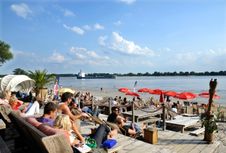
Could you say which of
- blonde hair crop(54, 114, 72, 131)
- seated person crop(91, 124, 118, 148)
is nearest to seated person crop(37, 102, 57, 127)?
blonde hair crop(54, 114, 72, 131)

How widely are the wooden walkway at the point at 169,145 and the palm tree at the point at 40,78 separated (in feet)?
31.7

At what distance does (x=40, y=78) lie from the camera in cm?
1673

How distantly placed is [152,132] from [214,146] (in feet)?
6.48

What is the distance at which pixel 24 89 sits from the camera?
18.8 m

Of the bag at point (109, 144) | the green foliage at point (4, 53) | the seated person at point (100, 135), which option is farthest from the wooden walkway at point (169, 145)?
the green foliage at point (4, 53)

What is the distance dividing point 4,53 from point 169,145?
138 feet

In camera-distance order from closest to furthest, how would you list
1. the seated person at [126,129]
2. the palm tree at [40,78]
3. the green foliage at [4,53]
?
the seated person at [126,129], the palm tree at [40,78], the green foliage at [4,53]

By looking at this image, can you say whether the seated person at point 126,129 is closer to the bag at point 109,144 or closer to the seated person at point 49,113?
the bag at point 109,144

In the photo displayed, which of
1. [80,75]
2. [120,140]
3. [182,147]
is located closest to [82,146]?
[120,140]

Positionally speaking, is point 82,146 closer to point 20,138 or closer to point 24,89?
point 20,138

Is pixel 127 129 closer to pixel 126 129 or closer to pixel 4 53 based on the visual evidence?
pixel 126 129

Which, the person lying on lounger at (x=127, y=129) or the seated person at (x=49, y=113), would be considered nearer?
the seated person at (x=49, y=113)

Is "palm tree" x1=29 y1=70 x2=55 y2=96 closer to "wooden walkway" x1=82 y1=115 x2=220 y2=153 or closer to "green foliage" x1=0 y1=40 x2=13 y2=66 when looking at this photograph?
"wooden walkway" x1=82 y1=115 x2=220 y2=153

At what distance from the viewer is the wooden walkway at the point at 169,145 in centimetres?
527
